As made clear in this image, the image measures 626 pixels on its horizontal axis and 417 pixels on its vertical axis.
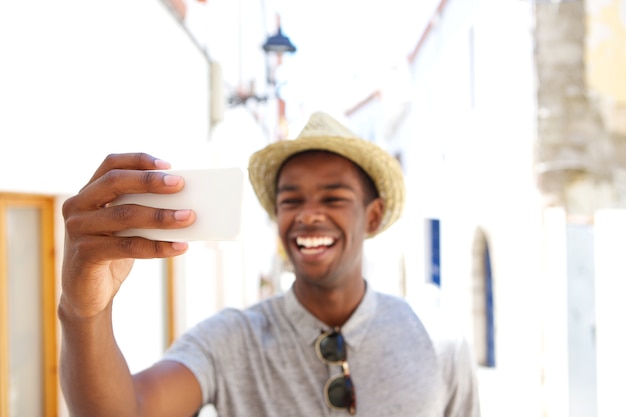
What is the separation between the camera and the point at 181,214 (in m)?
1.00

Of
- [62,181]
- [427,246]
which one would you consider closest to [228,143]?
[427,246]

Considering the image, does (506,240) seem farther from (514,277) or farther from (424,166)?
(424,166)

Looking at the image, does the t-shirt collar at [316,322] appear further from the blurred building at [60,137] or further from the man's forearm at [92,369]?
the blurred building at [60,137]

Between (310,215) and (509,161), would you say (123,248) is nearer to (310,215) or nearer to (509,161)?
(310,215)

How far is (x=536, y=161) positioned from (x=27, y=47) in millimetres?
3529

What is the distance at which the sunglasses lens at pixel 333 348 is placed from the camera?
66.6 inches

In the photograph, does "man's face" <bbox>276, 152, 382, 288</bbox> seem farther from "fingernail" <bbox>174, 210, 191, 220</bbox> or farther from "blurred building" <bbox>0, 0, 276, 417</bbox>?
"fingernail" <bbox>174, 210, 191, 220</bbox>

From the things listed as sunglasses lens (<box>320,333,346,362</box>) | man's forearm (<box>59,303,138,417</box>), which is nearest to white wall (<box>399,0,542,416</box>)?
sunglasses lens (<box>320,333,346,362</box>)

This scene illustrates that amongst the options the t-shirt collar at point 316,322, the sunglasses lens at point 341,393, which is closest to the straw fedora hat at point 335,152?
the t-shirt collar at point 316,322

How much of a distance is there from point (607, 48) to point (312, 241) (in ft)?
10.7

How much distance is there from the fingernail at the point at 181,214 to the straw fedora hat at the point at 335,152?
3.11ft

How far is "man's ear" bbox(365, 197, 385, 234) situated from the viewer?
2213 mm

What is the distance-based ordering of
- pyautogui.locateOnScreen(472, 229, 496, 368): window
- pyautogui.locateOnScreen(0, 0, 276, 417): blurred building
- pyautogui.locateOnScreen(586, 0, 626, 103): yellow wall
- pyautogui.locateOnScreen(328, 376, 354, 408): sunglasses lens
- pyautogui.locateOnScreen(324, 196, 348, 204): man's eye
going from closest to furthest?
pyautogui.locateOnScreen(328, 376, 354, 408): sunglasses lens, pyautogui.locateOnScreen(324, 196, 348, 204): man's eye, pyautogui.locateOnScreen(0, 0, 276, 417): blurred building, pyautogui.locateOnScreen(586, 0, 626, 103): yellow wall, pyautogui.locateOnScreen(472, 229, 496, 368): window

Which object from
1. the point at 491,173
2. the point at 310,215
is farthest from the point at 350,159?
the point at 491,173
